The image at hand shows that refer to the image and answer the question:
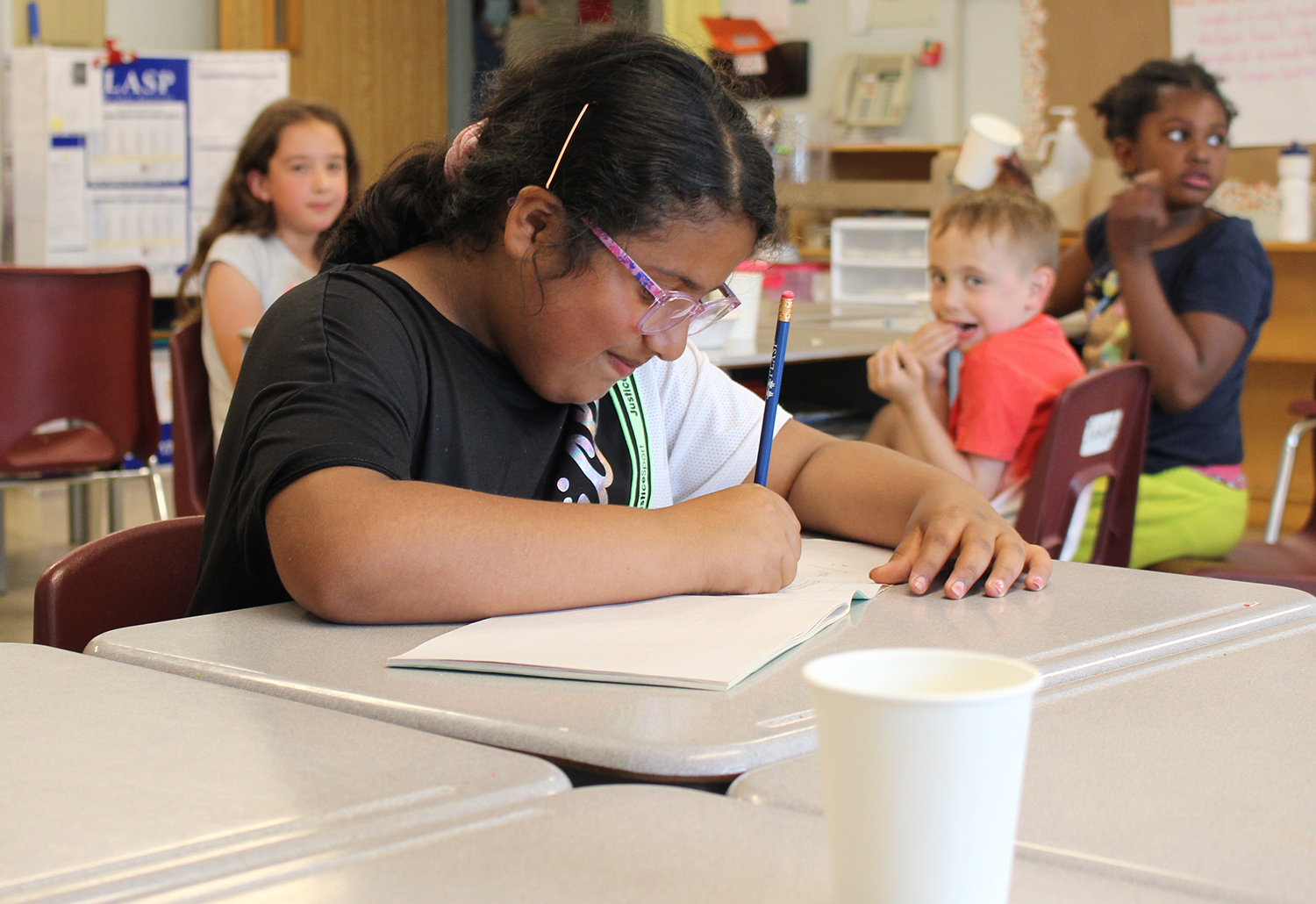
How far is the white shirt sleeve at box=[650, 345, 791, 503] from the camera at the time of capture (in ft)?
4.36

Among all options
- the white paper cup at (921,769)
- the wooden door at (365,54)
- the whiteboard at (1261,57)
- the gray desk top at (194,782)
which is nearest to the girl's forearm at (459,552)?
the gray desk top at (194,782)

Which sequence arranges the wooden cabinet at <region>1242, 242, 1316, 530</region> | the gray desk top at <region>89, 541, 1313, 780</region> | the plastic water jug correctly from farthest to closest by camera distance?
the plastic water jug < the wooden cabinet at <region>1242, 242, 1316, 530</region> < the gray desk top at <region>89, 541, 1313, 780</region>

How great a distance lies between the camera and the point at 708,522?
0.95m

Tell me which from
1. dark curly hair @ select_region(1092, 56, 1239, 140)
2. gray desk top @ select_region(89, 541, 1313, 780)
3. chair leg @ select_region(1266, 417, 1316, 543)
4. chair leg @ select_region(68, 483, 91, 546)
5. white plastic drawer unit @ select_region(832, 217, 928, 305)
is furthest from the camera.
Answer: white plastic drawer unit @ select_region(832, 217, 928, 305)

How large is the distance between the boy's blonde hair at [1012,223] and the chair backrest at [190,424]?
139 centimetres

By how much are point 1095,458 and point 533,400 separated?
3.54 feet

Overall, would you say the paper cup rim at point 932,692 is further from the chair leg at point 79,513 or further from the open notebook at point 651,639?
the chair leg at point 79,513

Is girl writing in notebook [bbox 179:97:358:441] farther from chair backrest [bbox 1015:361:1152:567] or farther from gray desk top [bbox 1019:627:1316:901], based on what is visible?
gray desk top [bbox 1019:627:1316:901]

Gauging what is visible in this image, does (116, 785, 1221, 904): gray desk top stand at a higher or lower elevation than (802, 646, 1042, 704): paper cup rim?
lower

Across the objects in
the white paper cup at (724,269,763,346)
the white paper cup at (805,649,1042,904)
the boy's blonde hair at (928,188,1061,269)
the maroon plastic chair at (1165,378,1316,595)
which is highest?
the boy's blonde hair at (928,188,1061,269)

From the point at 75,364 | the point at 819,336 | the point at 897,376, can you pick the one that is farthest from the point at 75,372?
the point at 897,376

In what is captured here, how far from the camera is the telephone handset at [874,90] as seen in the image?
5.29m

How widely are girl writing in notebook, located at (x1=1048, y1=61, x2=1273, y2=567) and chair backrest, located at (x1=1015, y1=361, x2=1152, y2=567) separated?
0.17ft

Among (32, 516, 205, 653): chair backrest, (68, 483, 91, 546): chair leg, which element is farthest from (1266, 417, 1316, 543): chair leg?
(68, 483, 91, 546): chair leg
